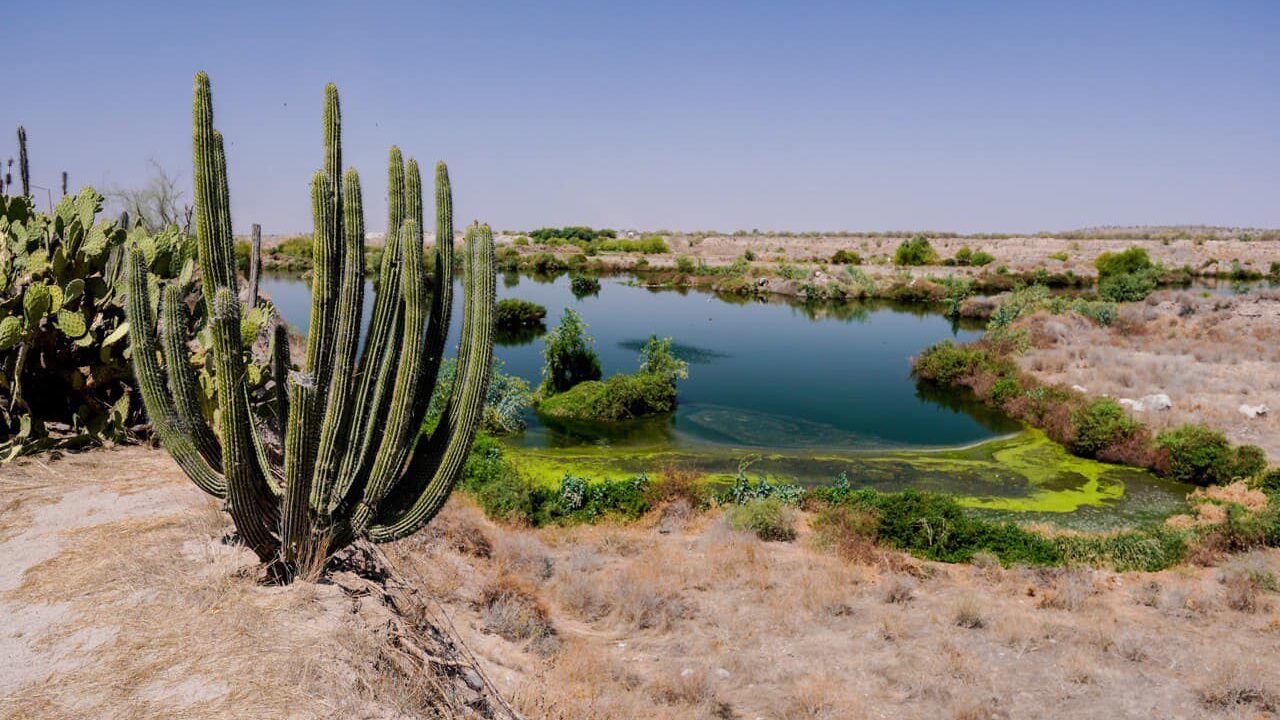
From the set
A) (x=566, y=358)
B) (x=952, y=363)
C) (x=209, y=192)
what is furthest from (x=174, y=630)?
(x=952, y=363)

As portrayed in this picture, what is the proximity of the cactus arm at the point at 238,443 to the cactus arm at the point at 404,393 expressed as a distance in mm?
670

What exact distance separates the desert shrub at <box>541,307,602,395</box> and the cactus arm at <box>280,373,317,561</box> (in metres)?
15.9

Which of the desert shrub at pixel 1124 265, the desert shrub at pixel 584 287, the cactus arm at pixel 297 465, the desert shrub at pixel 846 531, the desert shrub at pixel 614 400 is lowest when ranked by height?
the desert shrub at pixel 846 531

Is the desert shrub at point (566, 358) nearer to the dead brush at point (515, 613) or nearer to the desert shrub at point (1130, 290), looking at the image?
the dead brush at point (515, 613)

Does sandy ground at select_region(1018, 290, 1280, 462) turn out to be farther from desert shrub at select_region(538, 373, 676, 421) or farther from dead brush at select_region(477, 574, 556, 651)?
dead brush at select_region(477, 574, 556, 651)

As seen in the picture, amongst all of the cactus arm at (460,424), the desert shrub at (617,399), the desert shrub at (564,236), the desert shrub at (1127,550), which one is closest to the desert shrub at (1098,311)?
the desert shrub at (617,399)

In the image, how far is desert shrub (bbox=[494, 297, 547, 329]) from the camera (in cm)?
3519

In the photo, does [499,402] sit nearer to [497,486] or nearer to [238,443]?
[497,486]

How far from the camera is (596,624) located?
8773 mm

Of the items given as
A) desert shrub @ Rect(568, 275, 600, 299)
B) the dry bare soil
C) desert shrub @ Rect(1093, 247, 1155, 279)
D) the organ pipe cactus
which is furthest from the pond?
desert shrub @ Rect(1093, 247, 1155, 279)

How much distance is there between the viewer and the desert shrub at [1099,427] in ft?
53.5

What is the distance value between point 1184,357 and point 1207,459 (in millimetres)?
11208

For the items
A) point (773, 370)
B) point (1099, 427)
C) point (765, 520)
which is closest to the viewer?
point (765, 520)

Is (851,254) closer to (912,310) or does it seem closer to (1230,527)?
(912,310)
